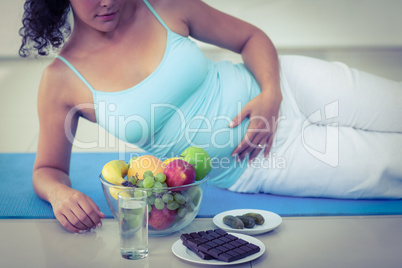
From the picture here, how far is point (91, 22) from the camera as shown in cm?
132

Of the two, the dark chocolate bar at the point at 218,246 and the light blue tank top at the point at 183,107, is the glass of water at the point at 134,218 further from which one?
the light blue tank top at the point at 183,107

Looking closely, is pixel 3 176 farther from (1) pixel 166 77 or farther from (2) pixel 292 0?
(2) pixel 292 0

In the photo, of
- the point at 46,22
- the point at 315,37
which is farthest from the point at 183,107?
the point at 315,37

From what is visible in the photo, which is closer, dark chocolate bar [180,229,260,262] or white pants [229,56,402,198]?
dark chocolate bar [180,229,260,262]

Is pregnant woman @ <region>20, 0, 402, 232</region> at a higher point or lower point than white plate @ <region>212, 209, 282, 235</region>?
higher

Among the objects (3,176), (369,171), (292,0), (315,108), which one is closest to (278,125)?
(315,108)

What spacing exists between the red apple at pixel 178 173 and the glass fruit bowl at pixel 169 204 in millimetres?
17

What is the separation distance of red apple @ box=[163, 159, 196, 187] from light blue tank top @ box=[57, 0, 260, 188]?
0.38 m

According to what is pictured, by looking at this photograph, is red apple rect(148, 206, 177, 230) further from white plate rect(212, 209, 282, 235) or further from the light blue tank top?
the light blue tank top

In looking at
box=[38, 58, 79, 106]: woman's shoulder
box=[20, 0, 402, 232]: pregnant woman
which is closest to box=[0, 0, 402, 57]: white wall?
box=[20, 0, 402, 232]: pregnant woman

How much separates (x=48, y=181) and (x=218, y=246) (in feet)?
1.89

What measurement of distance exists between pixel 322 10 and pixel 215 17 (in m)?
1.60

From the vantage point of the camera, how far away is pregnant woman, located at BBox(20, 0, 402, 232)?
1375mm

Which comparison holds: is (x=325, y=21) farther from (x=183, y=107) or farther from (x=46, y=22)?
(x=46, y=22)
